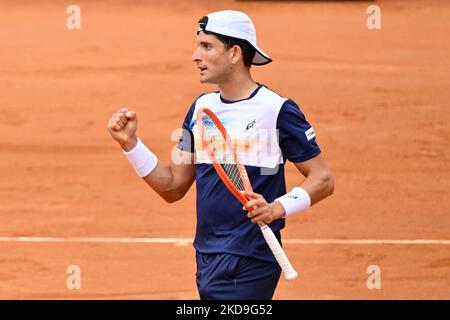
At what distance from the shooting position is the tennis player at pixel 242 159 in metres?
6.36

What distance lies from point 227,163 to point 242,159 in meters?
0.09

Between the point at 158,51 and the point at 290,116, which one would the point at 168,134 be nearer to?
the point at 158,51

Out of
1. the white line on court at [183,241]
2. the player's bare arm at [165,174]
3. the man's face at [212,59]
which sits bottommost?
the white line on court at [183,241]

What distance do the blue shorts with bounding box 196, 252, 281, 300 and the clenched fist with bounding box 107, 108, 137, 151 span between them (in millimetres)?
796

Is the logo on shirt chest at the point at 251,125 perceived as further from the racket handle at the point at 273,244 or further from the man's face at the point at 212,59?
the racket handle at the point at 273,244

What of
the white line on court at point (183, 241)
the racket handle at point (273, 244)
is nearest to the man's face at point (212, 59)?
the racket handle at point (273, 244)

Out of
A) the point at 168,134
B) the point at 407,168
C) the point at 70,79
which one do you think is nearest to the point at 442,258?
the point at 407,168

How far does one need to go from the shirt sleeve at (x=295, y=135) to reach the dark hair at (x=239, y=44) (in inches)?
14.4

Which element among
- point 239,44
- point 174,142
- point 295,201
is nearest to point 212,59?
point 239,44

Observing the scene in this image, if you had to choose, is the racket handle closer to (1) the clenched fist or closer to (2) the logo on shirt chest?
(2) the logo on shirt chest

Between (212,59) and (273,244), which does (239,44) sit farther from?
(273,244)

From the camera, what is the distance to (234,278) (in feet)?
20.8

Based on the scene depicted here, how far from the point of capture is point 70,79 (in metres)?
14.6

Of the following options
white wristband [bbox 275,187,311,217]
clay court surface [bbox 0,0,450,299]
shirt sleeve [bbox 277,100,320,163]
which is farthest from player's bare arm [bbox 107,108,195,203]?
clay court surface [bbox 0,0,450,299]
